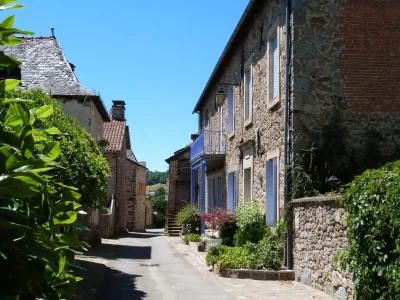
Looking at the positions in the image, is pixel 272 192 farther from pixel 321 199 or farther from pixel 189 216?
pixel 189 216

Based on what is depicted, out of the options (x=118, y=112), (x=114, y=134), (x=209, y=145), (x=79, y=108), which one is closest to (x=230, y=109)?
(x=209, y=145)

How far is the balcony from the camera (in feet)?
62.7

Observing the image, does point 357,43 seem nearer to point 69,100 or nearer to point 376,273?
point 376,273

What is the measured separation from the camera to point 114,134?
31688mm

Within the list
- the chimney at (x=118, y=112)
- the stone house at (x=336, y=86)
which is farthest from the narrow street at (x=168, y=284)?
the chimney at (x=118, y=112)

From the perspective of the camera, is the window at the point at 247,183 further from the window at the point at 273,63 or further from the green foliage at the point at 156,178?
the green foliage at the point at 156,178

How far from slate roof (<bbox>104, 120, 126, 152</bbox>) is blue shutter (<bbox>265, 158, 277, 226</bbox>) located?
665 inches

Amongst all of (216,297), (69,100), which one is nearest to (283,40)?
(216,297)

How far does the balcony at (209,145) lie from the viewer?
19.1 meters

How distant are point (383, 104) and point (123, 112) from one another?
90.6 feet

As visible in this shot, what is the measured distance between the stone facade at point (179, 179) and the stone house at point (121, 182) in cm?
293

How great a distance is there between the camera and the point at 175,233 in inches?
A: 1194

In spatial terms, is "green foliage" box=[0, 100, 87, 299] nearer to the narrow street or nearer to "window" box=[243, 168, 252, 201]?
the narrow street

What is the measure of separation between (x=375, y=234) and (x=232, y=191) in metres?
11.1
